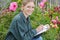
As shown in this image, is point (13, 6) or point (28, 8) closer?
point (28, 8)

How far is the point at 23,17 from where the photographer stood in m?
4.40

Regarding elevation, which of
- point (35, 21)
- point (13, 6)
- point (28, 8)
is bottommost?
point (35, 21)

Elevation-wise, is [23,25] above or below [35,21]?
above

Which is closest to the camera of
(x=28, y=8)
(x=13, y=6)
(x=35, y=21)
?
(x=28, y=8)

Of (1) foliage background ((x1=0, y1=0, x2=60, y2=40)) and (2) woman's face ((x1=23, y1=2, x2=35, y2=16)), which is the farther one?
(1) foliage background ((x1=0, y1=0, x2=60, y2=40))

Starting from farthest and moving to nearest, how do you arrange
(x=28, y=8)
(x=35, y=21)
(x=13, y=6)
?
(x=35, y=21) < (x=13, y=6) < (x=28, y=8)

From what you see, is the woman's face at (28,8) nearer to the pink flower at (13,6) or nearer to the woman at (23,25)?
the woman at (23,25)

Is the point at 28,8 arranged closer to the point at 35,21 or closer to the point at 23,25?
the point at 23,25

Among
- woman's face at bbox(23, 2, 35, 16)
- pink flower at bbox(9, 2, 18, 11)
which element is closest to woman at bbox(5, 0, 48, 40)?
woman's face at bbox(23, 2, 35, 16)

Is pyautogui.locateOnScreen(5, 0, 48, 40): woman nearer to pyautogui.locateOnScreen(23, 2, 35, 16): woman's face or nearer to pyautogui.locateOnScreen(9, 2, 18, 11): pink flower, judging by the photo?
pyautogui.locateOnScreen(23, 2, 35, 16): woman's face

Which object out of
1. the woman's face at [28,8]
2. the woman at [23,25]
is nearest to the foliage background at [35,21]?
the woman at [23,25]

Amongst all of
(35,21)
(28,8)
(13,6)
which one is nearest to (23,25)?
(28,8)

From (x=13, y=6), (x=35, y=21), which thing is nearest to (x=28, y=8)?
(x=13, y=6)

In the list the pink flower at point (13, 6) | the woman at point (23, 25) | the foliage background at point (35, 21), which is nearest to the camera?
the woman at point (23, 25)
